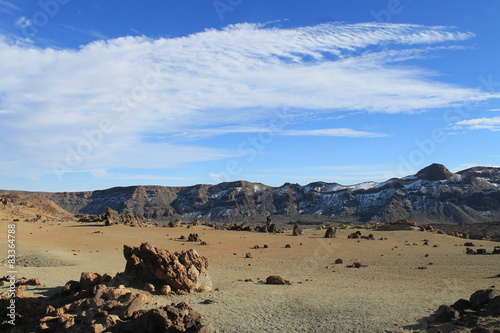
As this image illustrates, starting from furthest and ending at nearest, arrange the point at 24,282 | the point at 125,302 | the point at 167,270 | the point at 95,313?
the point at 24,282 < the point at 167,270 < the point at 125,302 < the point at 95,313

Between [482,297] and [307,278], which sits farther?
[307,278]

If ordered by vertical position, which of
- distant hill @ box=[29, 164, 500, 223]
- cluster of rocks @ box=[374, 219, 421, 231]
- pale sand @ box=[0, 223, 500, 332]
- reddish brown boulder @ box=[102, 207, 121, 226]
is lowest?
pale sand @ box=[0, 223, 500, 332]

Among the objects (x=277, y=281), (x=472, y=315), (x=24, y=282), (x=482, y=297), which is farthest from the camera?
(x=277, y=281)

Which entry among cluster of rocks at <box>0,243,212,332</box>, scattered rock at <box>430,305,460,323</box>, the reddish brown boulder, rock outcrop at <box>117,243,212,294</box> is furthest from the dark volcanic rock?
the reddish brown boulder

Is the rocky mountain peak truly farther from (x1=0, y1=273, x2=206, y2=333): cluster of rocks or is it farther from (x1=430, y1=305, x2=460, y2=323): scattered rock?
(x1=0, y1=273, x2=206, y2=333): cluster of rocks

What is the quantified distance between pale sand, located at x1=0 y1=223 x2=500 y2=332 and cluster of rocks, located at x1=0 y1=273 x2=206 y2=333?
0.83 m

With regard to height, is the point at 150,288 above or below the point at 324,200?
below

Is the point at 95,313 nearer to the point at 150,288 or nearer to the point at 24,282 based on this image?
the point at 150,288

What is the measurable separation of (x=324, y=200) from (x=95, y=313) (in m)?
133

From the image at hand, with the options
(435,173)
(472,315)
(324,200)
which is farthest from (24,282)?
(435,173)

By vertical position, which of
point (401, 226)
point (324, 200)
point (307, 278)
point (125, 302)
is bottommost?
point (307, 278)

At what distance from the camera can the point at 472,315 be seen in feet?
31.0

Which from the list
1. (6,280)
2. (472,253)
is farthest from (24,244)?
(472,253)

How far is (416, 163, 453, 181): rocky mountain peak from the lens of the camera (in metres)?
131
